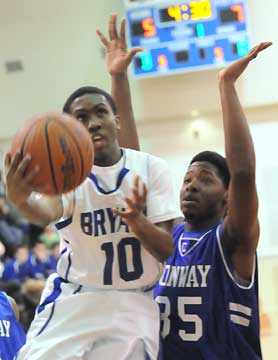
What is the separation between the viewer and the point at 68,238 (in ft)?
7.99

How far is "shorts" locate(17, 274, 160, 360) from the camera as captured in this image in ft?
7.29

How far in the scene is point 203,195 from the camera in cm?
273

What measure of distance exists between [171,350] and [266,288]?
210 inches

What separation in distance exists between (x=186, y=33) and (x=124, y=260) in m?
5.85

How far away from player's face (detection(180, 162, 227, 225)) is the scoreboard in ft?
17.1

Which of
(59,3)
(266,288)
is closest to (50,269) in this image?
(266,288)

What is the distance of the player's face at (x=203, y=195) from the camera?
8.99ft

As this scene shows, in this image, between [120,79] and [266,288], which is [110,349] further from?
[266,288]

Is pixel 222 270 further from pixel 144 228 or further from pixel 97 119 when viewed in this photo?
pixel 97 119

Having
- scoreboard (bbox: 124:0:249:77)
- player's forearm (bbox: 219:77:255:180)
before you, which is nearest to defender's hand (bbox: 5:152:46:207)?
player's forearm (bbox: 219:77:255:180)

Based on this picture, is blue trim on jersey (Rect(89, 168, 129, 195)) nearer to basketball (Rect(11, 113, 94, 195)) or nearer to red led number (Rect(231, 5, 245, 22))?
basketball (Rect(11, 113, 94, 195))

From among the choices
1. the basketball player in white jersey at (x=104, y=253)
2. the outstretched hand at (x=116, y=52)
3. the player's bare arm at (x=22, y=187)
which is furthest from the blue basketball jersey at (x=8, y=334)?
the outstretched hand at (x=116, y=52)

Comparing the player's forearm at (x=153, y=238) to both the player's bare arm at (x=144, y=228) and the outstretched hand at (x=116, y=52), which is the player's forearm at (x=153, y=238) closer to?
the player's bare arm at (x=144, y=228)

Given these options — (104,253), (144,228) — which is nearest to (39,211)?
(104,253)
